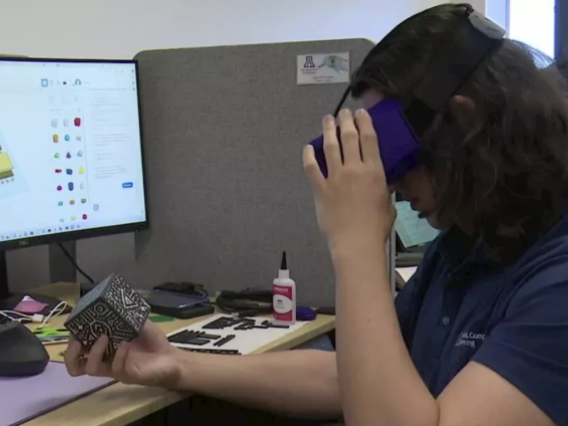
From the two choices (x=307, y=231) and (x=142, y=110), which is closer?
(x=307, y=231)

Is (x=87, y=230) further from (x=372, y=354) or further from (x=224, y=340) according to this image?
(x=372, y=354)

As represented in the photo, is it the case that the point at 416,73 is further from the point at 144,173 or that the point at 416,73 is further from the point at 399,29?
the point at 144,173

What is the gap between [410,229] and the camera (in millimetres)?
2166

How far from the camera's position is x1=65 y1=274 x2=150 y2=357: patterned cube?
106 cm

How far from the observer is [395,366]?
920mm

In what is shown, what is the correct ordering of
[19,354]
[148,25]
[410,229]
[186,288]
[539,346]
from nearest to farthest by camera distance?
[539,346]
[19,354]
[186,288]
[410,229]
[148,25]

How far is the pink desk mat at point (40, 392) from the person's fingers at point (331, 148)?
426mm

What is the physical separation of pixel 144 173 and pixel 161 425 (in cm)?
51

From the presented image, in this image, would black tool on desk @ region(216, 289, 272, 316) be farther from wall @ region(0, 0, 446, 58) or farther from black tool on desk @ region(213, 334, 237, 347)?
wall @ region(0, 0, 446, 58)

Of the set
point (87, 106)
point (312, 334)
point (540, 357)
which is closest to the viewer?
point (540, 357)

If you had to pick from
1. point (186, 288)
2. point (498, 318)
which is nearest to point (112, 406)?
point (498, 318)

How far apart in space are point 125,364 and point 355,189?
39 cm

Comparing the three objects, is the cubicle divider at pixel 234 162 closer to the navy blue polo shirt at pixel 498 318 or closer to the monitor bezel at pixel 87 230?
the monitor bezel at pixel 87 230

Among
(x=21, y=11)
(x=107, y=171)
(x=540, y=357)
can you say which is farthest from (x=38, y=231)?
(x=540, y=357)
